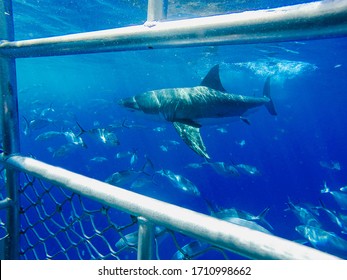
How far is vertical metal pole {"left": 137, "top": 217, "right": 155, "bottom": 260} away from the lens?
3.97ft

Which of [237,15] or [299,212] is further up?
[237,15]

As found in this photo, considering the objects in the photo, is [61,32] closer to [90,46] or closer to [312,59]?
[312,59]

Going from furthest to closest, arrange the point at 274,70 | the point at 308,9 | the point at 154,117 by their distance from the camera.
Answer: the point at 274,70
the point at 154,117
the point at 308,9

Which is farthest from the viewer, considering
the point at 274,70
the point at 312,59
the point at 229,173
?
the point at 274,70

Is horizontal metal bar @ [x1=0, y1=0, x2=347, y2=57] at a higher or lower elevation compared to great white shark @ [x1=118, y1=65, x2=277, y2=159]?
higher

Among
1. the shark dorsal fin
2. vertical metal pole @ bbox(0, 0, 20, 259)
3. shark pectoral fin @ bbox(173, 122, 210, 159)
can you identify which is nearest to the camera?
vertical metal pole @ bbox(0, 0, 20, 259)

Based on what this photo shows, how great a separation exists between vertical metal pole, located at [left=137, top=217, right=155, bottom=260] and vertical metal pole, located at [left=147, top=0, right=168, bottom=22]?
94 cm

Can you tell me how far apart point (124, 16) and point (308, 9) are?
17.1 meters

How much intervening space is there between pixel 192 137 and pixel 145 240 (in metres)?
2.51

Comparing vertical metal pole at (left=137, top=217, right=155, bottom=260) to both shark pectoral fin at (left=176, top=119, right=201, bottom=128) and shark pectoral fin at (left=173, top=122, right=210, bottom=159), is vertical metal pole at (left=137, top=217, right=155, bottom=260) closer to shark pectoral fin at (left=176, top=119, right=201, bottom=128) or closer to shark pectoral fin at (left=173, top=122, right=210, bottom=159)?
shark pectoral fin at (left=173, top=122, right=210, bottom=159)

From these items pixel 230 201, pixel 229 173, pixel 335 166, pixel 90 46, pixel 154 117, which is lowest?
pixel 230 201

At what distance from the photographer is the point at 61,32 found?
2394 cm

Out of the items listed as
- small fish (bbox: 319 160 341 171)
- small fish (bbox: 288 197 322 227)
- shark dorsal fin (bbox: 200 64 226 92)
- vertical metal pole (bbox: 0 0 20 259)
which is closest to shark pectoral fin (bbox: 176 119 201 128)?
shark dorsal fin (bbox: 200 64 226 92)

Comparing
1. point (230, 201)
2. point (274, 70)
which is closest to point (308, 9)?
point (230, 201)
